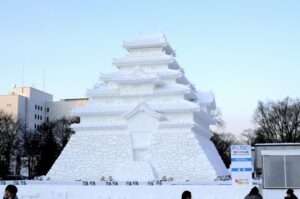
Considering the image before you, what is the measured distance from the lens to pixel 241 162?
23.0 meters

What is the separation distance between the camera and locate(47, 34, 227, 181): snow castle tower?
4006cm

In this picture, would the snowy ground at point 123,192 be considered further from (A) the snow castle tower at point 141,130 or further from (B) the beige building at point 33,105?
(B) the beige building at point 33,105

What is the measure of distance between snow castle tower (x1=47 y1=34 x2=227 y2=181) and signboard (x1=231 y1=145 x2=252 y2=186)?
49.6ft

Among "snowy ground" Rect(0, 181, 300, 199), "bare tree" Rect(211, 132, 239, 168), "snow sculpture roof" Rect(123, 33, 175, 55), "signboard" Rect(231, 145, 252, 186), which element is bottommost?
"snowy ground" Rect(0, 181, 300, 199)

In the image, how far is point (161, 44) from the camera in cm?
4669

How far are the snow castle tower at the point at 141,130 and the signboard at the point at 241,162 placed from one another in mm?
15131

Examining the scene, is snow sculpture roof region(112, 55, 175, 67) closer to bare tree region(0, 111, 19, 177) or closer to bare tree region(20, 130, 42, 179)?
bare tree region(0, 111, 19, 177)

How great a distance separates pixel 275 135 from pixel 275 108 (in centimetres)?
414

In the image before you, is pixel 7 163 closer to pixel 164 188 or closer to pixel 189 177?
pixel 189 177

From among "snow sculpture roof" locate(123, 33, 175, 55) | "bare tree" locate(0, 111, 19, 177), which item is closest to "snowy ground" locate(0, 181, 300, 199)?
"snow sculpture roof" locate(123, 33, 175, 55)

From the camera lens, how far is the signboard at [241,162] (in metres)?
22.9

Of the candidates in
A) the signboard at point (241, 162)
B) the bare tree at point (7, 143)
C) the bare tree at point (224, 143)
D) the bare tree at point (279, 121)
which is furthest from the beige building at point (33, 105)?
the signboard at point (241, 162)

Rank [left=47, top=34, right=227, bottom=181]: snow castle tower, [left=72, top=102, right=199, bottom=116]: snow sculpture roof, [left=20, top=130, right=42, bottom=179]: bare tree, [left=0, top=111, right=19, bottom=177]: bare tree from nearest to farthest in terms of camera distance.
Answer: [left=47, top=34, right=227, bottom=181]: snow castle tower, [left=72, top=102, right=199, bottom=116]: snow sculpture roof, [left=0, top=111, right=19, bottom=177]: bare tree, [left=20, top=130, right=42, bottom=179]: bare tree

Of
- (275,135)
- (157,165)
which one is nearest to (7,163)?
(157,165)
